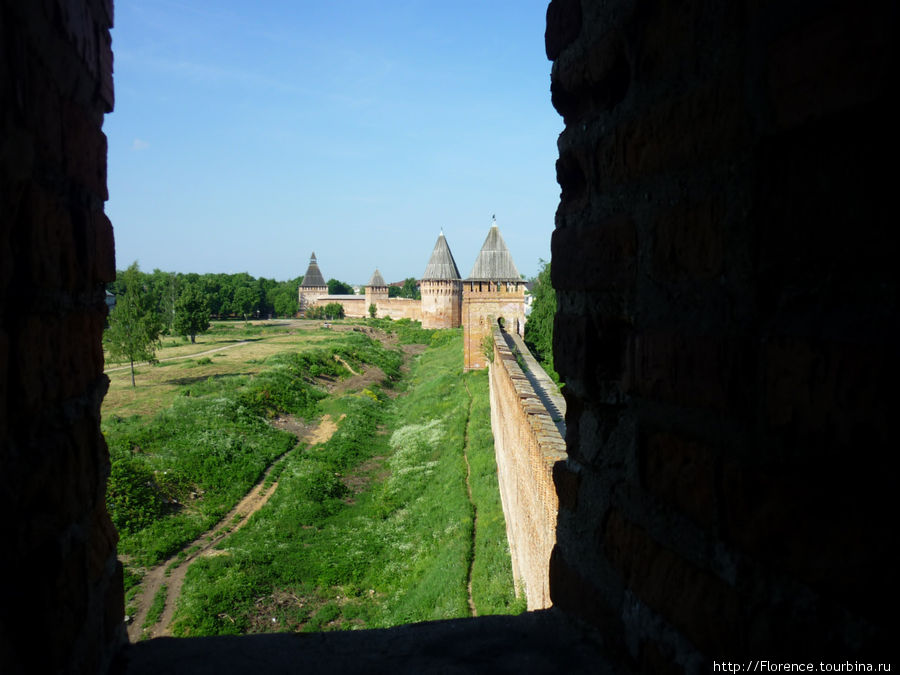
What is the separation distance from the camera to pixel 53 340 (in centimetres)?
118

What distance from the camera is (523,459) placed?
22.8 feet

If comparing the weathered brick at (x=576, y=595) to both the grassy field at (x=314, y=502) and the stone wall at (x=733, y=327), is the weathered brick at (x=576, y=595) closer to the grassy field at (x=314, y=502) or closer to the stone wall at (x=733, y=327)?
the stone wall at (x=733, y=327)

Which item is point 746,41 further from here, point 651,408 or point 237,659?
point 237,659

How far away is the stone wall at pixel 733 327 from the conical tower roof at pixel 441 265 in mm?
45938

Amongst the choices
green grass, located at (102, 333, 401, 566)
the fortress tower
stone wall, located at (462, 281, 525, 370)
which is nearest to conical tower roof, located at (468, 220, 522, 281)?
stone wall, located at (462, 281, 525, 370)

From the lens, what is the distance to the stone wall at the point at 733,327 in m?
0.76

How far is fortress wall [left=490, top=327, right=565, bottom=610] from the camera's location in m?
5.28

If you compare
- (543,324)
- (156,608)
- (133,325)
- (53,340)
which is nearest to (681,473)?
(53,340)

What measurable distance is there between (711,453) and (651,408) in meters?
0.23

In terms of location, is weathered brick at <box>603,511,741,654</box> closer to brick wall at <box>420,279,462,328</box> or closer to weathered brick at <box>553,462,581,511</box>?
weathered brick at <box>553,462,581,511</box>

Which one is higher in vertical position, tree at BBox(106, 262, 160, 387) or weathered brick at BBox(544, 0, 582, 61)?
weathered brick at BBox(544, 0, 582, 61)

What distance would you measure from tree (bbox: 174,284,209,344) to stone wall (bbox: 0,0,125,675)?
134ft

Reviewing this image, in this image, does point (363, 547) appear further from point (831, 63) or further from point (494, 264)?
point (494, 264)

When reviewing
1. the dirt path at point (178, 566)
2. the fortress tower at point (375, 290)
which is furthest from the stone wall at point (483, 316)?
the fortress tower at point (375, 290)
